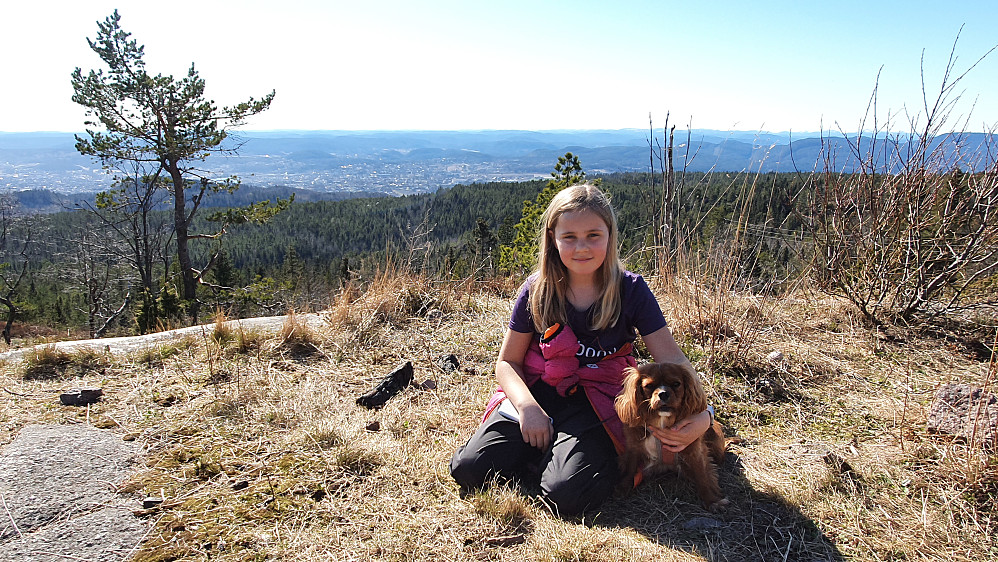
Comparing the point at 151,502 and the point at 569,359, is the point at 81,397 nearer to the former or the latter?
the point at 151,502

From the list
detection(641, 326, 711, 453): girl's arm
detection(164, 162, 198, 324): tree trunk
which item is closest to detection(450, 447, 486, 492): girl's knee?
detection(641, 326, 711, 453): girl's arm

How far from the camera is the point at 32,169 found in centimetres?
10881

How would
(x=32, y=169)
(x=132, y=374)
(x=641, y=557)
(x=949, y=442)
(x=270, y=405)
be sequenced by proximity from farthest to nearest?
(x=32, y=169) < (x=132, y=374) < (x=270, y=405) < (x=949, y=442) < (x=641, y=557)

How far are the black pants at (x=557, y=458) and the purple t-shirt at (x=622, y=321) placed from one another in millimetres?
236

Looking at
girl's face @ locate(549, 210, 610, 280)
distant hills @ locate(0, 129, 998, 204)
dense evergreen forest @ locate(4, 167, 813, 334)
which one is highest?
distant hills @ locate(0, 129, 998, 204)

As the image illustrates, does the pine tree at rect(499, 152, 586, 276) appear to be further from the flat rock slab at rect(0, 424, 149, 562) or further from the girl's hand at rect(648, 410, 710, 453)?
the girl's hand at rect(648, 410, 710, 453)

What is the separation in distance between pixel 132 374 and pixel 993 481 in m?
4.44

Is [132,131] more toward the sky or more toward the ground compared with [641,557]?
more toward the sky

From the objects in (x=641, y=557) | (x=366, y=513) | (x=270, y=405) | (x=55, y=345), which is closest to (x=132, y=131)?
(x=55, y=345)

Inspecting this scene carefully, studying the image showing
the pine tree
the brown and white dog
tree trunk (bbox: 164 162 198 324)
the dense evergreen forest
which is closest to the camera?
the brown and white dog

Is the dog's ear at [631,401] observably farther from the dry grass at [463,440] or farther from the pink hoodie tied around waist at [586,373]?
the dry grass at [463,440]

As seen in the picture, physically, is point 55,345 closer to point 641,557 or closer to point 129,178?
point 641,557

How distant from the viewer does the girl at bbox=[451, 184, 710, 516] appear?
212cm

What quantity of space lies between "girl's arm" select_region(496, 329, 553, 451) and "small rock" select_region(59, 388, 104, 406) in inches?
93.5
